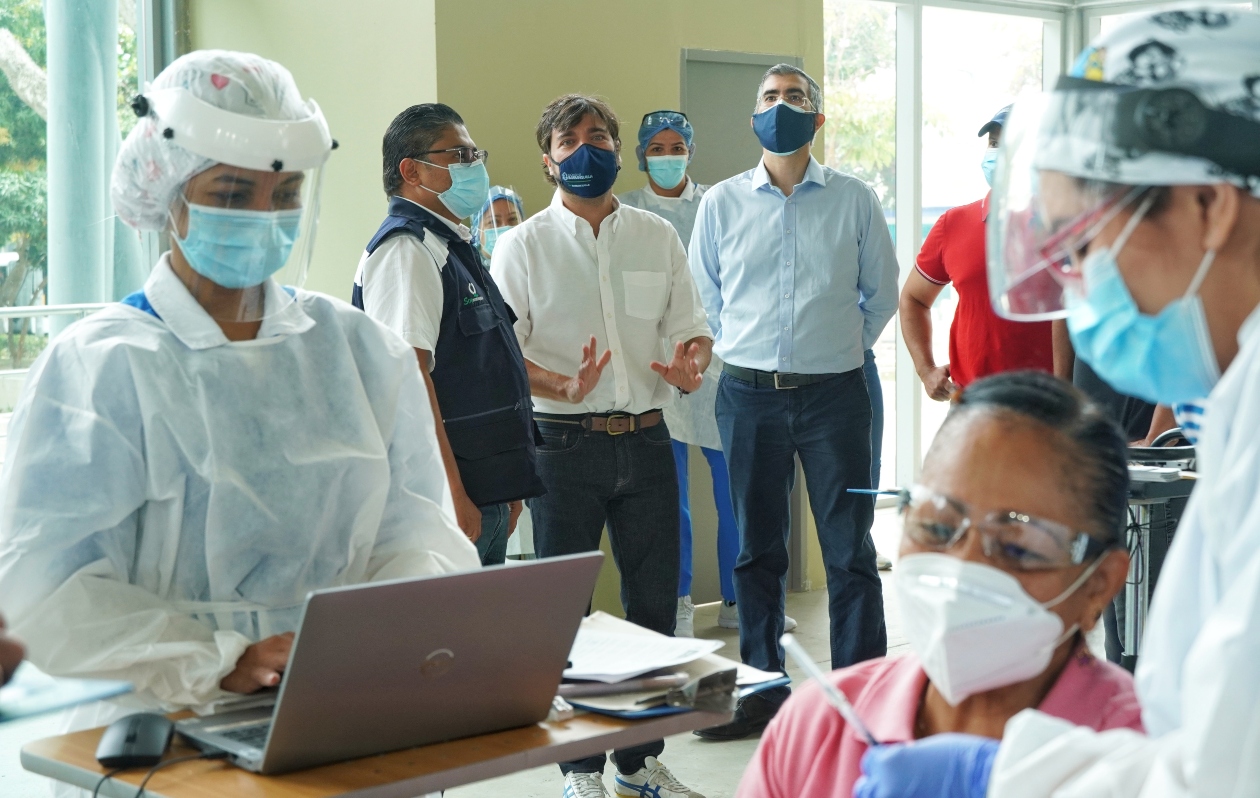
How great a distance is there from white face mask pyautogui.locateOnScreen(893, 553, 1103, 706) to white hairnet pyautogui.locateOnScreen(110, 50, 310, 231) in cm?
100

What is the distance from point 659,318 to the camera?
3.39 m

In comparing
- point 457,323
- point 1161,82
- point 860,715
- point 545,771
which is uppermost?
point 1161,82

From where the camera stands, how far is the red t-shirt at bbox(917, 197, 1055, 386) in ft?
12.0

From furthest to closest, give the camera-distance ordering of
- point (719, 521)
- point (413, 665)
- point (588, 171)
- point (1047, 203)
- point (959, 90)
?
1. point (959, 90)
2. point (719, 521)
3. point (588, 171)
4. point (413, 665)
5. point (1047, 203)

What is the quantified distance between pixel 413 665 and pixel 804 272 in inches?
98.2

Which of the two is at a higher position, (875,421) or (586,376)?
(586,376)

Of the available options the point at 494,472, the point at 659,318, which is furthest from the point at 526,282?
the point at 494,472

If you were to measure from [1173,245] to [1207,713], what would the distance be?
354 mm

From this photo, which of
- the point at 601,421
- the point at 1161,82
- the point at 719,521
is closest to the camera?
the point at 1161,82

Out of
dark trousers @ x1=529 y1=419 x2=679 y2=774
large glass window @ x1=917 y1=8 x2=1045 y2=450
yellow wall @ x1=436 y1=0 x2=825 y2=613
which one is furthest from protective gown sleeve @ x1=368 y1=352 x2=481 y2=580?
large glass window @ x1=917 y1=8 x2=1045 y2=450

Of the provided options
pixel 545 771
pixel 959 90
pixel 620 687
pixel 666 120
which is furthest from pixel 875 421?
pixel 959 90

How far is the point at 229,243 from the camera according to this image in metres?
1.67

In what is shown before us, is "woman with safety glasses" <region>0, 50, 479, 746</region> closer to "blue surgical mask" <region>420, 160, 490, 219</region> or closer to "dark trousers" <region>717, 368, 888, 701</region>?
"blue surgical mask" <region>420, 160, 490, 219</region>

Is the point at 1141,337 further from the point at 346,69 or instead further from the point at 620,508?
the point at 346,69
